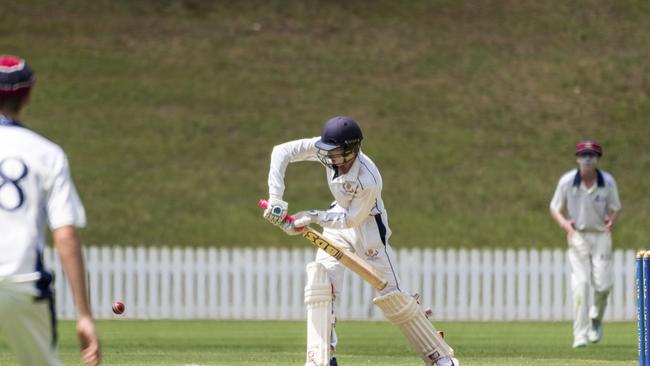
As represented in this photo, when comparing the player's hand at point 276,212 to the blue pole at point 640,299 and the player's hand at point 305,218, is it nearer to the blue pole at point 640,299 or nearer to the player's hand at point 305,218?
the player's hand at point 305,218

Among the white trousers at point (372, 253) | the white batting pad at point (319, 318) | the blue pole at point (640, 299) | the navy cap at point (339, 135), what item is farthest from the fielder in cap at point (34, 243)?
the white trousers at point (372, 253)

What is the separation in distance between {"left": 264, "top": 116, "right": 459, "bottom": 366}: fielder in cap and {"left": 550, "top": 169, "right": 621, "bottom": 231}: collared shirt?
5736 millimetres

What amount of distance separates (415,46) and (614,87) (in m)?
4.99

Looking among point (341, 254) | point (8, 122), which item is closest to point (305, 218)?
point (341, 254)

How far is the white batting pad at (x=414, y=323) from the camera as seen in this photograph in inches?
358

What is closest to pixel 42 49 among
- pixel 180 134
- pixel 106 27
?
pixel 106 27

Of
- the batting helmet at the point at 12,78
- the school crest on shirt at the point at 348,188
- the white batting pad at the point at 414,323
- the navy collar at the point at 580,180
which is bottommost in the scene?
the white batting pad at the point at 414,323

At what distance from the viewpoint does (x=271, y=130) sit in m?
31.1

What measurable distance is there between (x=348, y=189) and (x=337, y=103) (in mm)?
23046

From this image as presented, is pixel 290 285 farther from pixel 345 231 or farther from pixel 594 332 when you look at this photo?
pixel 345 231

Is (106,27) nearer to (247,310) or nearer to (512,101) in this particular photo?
(512,101)

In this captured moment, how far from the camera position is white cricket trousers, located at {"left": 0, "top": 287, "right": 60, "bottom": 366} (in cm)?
472

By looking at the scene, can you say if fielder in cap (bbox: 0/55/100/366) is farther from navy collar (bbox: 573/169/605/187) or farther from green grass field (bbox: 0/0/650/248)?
green grass field (bbox: 0/0/650/248)

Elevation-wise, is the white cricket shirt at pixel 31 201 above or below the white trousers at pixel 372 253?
above
